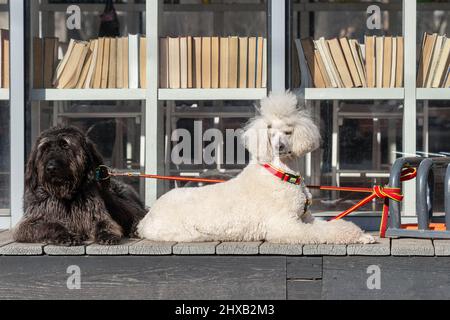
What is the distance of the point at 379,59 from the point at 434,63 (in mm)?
357

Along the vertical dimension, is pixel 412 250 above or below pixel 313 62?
below

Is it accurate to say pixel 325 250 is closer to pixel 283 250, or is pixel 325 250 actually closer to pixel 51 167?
pixel 283 250

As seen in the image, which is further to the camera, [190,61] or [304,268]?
[190,61]

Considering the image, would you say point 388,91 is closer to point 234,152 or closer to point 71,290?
point 234,152

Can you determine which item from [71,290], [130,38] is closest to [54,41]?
[130,38]

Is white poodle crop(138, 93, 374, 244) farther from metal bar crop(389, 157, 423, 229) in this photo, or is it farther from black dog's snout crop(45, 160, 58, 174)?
black dog's snout crop(45, 160, 58, 174)

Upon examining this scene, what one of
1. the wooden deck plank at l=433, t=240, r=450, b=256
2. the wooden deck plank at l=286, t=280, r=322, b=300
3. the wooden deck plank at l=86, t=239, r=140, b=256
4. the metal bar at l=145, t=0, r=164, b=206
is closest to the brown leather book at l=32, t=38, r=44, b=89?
the metal bar at l=145, t=0, r=164, b=206

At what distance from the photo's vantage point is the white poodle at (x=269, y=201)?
4.90 meters

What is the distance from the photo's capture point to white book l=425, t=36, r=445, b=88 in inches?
233

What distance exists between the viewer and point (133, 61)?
19.8 feet

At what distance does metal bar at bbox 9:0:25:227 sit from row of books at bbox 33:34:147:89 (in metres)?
0.13

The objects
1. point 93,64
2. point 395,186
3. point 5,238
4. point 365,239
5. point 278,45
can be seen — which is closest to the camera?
point 365,239

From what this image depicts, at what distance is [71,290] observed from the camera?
4.80 meters

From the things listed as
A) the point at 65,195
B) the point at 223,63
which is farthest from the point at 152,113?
the point at 65,195
